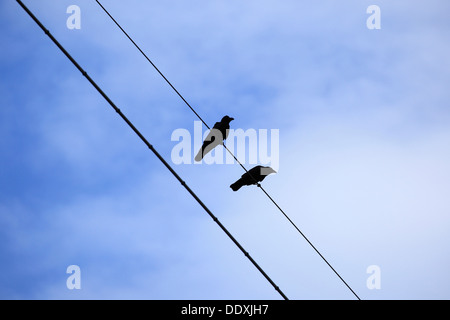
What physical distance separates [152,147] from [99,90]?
1.14m

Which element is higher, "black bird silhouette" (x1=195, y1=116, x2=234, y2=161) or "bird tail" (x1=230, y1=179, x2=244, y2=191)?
"black bird silhouette" (x1=195, y1=116, x2=234, y2=161)

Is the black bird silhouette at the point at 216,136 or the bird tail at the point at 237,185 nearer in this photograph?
the bird tail at the point at 237,185

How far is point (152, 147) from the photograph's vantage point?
7098 millimetres

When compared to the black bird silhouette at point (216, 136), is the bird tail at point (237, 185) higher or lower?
lower

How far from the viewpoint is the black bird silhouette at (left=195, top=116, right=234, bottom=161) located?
49.0ft

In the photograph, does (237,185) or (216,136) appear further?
(216,136)

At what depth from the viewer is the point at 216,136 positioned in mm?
15023

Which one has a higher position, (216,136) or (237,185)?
(216,136)

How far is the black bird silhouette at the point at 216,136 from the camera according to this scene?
14938 mm

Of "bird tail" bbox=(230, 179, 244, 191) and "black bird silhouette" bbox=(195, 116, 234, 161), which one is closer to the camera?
"bird tail" bbox=(230, 179, 244, 191)
